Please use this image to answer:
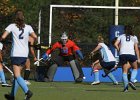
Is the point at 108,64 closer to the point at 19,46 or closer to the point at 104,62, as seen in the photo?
the point at 104,62

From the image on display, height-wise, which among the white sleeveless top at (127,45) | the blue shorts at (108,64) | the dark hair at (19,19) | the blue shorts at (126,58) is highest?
the dark hair at (19,19)

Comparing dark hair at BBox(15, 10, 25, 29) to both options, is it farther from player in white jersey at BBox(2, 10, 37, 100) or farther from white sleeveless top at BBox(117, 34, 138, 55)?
white sleeveless top at BBox(117, 34, 138, 55)

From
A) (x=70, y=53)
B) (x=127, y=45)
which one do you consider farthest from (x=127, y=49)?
(x=70, y=53)

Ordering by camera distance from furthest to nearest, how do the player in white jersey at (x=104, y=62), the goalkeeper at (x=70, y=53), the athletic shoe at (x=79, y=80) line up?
the goalkeeper at (x=70, y=53), the athletic shoe at (x=79, y=80), the player in white jersey at (x=104, y=62)

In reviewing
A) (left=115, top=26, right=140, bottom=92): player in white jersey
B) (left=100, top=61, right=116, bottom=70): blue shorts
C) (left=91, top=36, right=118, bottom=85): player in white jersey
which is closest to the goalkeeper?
(left=91, top=36, right=118, bottom=85): player in white jersey

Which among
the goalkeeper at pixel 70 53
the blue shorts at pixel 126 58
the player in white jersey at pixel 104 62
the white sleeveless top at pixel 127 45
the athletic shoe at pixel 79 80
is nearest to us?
the blue shorts at pixel 126 58

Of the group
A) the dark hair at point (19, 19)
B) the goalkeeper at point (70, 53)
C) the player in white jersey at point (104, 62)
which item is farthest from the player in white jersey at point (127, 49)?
the goalkeeper at point (70, 53)

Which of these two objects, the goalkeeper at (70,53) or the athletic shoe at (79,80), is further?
the goalkeeper at (70,53)

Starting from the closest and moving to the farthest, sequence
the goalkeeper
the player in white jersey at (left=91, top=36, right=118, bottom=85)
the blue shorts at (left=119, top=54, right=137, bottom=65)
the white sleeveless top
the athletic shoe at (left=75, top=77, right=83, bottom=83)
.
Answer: the blue shorts at (left=119, top=54, right=137, bottom=65) → the white sleeveless top → the player in white jersey at (left=91, top=36, right=118, bottom=85) → the athletic shoe at (left=75, top=77, right=83, bottom=83) → the goalkeeper

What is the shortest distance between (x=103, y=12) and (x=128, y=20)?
1174 millimetres


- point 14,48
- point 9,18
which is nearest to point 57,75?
point 9,18

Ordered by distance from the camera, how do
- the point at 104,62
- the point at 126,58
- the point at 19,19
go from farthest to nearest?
the point at 104,62, the point at 126,58, the point at 19,19

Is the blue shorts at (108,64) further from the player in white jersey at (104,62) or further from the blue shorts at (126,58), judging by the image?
the blue shorts at (126,58)

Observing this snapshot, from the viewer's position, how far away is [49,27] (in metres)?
26.2
